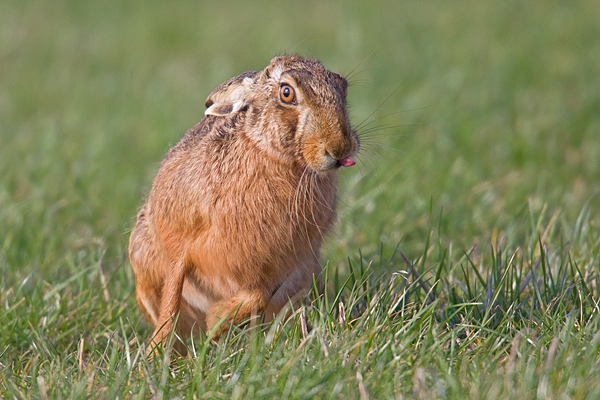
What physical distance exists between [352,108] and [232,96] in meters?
3.58

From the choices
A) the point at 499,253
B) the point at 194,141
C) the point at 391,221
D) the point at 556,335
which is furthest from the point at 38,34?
the point at 556,335

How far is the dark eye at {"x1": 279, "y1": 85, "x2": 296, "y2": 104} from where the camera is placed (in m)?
3.57

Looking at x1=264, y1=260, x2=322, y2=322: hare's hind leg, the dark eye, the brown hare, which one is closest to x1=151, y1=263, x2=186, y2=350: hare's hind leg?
the brown hare

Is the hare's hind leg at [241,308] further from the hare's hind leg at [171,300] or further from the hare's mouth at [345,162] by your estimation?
the hare's mouth at [345,162]

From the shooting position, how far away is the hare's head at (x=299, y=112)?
3.44m

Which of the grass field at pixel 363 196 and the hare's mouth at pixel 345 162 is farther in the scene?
the hare's mouth at pixel 345 162

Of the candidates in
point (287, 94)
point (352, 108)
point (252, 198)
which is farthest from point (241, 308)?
point (352, 108)

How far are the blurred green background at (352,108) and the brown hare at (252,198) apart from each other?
1.13 ft

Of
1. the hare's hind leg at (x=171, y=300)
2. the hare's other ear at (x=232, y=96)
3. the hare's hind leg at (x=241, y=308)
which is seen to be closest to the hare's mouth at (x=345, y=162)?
the hare's other ear at (x=232, y=96)

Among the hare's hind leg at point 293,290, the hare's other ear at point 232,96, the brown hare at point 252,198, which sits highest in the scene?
the hare's other ear at point 232,96

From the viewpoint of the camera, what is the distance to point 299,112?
139 inches

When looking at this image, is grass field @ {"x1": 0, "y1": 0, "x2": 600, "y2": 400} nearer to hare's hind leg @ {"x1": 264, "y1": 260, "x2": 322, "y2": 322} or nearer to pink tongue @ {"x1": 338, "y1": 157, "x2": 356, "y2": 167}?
hare's hind leg @ {"x1": 264, "y1": 260, "x2": 322, "y2": 322}

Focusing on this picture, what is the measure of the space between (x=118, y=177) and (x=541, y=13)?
527cm

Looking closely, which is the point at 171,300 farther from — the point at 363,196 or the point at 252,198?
the point at 363,196
